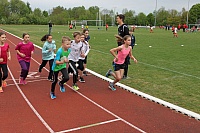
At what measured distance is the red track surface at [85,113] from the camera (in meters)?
Result: 4.72

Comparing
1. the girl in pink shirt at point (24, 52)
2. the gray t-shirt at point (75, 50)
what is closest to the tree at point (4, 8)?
the girl in pink shirt at point (24, 52)

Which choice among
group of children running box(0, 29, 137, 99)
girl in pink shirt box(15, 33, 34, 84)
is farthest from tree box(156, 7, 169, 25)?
girl in pink shirt box(15, 33, 34, 84)

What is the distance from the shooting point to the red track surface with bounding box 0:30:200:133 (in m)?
4.72

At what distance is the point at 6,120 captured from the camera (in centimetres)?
494

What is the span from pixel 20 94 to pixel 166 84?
4499mm

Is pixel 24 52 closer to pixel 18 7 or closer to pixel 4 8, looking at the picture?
pixel 18 7

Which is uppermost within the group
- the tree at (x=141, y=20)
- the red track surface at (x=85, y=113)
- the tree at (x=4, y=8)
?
the tree at (x=4, y=8)

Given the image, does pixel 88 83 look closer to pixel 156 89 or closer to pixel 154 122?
pixel 156 89

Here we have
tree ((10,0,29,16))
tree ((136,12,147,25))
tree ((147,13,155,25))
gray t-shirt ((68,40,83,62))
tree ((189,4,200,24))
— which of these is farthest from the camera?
tree ((10,0,29,16))

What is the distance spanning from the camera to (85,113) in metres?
5.42

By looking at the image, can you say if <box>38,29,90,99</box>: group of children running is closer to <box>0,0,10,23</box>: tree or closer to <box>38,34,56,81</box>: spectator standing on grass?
<box>38,34,56,81</box>: spectator standing on grass

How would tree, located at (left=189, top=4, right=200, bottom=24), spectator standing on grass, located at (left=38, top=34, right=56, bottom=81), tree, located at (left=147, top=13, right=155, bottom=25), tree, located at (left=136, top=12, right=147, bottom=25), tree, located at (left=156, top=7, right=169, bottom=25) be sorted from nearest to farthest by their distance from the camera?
spectator standing on grass, located at (left=38, top=34, right=56, bottom=81) → tree, located at (left=189, top=4, right=200, bottom=24) → tree, located at (left=156, top=7, right=169, bottom=25) → tree, located at (left=136, top=12, right=147, bottom=25) → tree, located at (left=147, top=13, right=155, bottom=25)

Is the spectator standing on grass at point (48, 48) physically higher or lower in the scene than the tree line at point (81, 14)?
lower

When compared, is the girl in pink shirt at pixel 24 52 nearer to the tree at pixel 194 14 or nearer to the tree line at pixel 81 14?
the tree line at pixel 81 14
